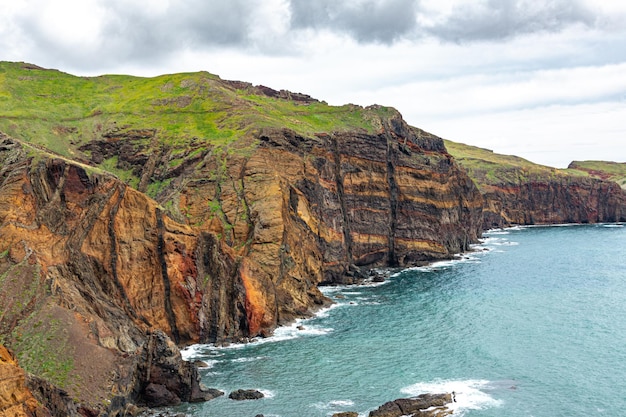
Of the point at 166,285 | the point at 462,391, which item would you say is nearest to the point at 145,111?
the point at 166,285

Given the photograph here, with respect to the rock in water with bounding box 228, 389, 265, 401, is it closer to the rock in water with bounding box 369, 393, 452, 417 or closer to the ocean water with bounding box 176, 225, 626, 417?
the ocean water with bounding box 176, 225, 626, 417

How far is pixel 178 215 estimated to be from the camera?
96.8 meters

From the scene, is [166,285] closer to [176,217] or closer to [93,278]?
[93,278]

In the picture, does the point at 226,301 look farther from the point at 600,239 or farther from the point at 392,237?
the point at 600,239

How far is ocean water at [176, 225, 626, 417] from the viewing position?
59125mm

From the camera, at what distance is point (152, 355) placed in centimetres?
6209

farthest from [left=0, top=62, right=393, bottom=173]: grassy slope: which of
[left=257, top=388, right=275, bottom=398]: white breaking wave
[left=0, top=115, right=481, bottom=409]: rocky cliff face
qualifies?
[left=257, top=388, right=275, bottom=398]: white breaking wave

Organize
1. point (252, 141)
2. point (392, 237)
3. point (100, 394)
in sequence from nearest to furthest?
point (100, 394) → point (252, 141) → point (392, 237)

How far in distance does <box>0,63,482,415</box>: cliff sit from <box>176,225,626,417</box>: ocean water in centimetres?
730

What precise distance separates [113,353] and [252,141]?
6248 cm

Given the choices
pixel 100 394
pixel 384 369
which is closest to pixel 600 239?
pixel 384 369

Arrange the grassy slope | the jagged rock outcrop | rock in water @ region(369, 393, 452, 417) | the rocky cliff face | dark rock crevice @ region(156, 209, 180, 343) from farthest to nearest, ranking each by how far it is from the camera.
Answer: the grassy slope
dark rock crevice @ region(156, 209, 180, 343)
the rocky cliff face
the jagged rock outcrop
rock in water @ region(369, 393, 452, 417)

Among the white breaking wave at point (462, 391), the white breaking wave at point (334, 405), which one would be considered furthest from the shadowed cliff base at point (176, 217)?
the white breaking wave at point (462, 391)

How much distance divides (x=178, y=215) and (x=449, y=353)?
49.5 meters
